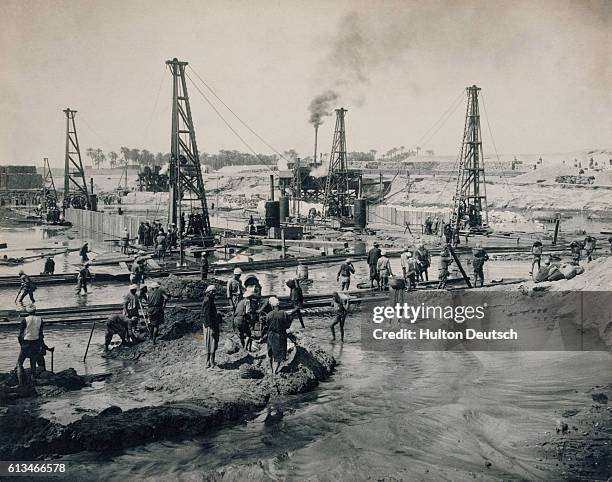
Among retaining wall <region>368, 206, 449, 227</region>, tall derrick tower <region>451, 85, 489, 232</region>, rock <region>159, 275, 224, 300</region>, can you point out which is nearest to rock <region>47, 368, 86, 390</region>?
rock <region>159, 275, 224, 300</region>

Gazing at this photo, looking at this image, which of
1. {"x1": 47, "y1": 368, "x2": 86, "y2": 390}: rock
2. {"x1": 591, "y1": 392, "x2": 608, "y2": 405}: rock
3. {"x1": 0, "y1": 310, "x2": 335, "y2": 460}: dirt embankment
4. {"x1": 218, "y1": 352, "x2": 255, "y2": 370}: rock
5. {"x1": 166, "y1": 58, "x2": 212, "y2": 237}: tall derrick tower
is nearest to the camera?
{"x1": 0, "y1": 310, "x2": 335, "y2": 460}: dirt embankment

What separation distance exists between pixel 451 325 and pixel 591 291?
122 inches

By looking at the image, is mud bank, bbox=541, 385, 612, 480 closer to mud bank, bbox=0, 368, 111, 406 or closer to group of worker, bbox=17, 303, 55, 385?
mud bank, bbox=0, 368, 111, 406

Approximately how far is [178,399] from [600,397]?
6.10 metres

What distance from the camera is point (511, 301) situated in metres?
13.5

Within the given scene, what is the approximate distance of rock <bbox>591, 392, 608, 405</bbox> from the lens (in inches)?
296

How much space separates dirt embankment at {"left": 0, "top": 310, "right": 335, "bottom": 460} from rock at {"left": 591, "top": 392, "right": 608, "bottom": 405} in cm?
399

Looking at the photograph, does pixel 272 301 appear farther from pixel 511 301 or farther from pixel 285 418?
pixel 511 301

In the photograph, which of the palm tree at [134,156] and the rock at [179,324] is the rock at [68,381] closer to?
the rock at [179,324]

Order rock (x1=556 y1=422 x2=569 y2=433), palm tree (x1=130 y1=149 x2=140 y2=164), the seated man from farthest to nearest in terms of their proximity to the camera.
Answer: palm tree (x1=130 y1=149 x2=140 y2=164) < the seated man < rock (x1=556 y1=422 x2=569 y2=433)

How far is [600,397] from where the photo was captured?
7645 millimetres

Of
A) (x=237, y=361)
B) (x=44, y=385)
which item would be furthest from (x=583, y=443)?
(x=44, y=385)

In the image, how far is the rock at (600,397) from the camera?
752 centimetres

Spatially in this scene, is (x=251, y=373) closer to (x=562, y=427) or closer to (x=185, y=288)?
(x=562, y=427)
